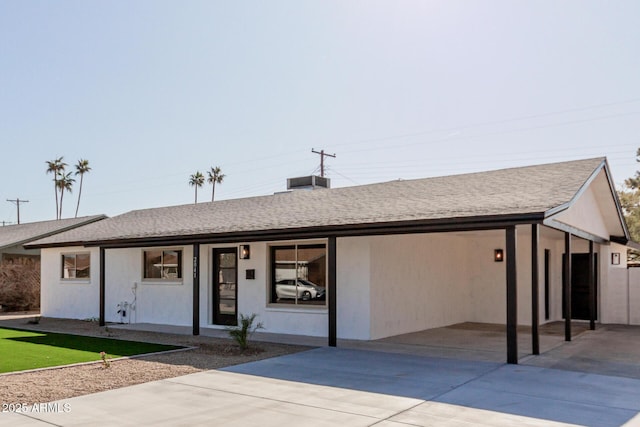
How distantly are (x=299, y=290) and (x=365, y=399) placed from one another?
689 centimetres

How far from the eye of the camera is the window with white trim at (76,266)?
19.1 meters

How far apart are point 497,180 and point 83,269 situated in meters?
13.7

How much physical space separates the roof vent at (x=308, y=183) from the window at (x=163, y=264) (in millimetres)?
6868

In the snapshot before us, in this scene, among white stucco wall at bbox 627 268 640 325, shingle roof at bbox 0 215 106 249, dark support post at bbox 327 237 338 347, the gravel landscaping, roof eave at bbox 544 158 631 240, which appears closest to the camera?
the gravel landscaping

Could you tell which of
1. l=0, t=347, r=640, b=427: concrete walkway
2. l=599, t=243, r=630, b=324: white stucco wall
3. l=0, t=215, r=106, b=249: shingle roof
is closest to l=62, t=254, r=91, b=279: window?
l=0, t=215, r=106, b=249: shingle roof

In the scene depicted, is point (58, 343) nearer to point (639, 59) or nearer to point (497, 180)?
point (497, 180)

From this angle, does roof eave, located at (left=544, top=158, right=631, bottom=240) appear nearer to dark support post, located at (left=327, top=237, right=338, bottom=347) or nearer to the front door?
dark support post, located at (left=327, top=237, right=338, bottom=347)

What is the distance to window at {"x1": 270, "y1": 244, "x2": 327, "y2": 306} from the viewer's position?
13.5 m

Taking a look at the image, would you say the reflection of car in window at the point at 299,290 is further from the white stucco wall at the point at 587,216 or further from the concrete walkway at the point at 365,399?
the white stucco wall at the point at 587,216

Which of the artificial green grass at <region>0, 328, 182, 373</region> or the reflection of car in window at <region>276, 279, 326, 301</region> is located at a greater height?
the reflection of car in window at <region>276, 279, 326, 301</region>

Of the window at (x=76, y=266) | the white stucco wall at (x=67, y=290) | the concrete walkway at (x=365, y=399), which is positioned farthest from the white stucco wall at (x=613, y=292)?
the window at (x=76, y=266)

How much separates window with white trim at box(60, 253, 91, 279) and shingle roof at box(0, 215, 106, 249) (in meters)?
5.13

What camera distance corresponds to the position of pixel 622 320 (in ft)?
54.0

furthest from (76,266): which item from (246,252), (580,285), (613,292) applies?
(613,292)
